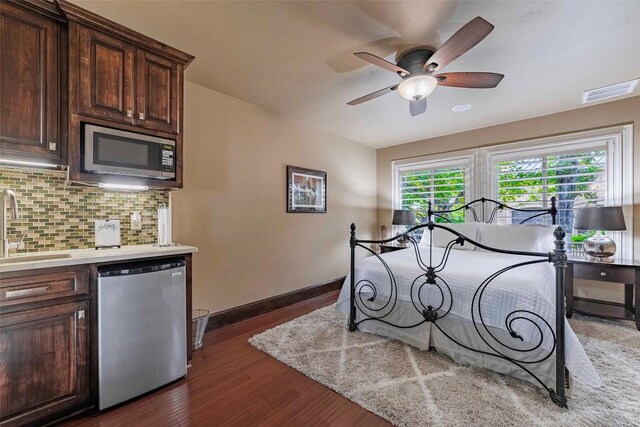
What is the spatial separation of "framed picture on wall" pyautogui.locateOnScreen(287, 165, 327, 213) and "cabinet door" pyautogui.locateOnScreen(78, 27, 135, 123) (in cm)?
211

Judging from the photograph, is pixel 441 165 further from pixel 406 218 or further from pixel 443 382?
pixel 443 382

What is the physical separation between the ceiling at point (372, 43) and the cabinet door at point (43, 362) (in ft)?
6.82

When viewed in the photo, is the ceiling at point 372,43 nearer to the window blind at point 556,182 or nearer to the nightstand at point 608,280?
the window blind at point 556,182

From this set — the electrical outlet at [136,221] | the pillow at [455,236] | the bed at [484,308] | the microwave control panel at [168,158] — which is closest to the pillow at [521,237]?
the bed at [484,308]

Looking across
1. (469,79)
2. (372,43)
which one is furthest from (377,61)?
(469,79)

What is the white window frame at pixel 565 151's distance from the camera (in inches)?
128

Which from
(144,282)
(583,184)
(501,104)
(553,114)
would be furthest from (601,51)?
(144,282)

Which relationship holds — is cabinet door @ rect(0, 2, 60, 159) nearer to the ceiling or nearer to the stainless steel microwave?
the stainless steel microwave

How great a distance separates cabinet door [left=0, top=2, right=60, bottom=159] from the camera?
1.66 m

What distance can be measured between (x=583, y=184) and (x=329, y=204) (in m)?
3.46

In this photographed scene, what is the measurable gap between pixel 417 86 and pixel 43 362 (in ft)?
10.5

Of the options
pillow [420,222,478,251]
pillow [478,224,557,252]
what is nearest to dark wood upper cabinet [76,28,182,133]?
pillow [420,222,478,251]

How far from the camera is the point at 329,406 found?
1822 mm

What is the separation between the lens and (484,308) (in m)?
2.09
